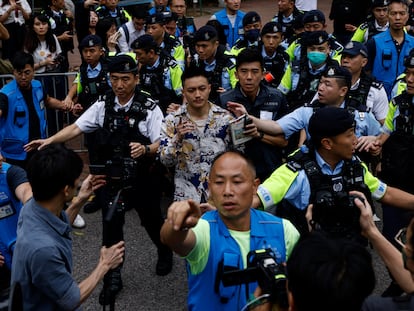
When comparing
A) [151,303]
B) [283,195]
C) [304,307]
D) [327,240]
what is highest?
[327,240]

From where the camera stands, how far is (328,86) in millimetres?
5418

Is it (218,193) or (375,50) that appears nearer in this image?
(218,193)

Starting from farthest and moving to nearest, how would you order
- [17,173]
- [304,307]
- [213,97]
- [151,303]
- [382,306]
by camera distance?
1. [213,97]
2. [151,303]
3. [17,173]
4. [382,306]
5. [304,307]

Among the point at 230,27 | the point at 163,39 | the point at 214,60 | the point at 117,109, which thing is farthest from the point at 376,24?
the point at 117,109

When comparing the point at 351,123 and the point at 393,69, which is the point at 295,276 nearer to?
the point at 351,123

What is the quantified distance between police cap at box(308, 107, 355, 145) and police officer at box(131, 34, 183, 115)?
3.21 meters

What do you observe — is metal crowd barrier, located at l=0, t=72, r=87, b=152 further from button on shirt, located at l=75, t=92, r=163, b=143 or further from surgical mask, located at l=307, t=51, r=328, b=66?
surgical mask, located at l=307, t=51, r=328, b=66

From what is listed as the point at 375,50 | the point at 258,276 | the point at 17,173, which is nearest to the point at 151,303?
the point at 17,173

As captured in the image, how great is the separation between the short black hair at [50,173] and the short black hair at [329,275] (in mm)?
1611

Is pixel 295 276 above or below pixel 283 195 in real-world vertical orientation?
above

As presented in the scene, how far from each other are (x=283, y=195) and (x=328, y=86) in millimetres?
1796

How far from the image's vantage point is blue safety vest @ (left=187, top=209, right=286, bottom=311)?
116 inches

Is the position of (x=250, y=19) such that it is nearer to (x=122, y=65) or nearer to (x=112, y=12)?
(x=112, y=12)

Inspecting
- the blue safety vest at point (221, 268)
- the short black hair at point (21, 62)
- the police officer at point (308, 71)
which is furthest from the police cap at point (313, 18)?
the blue safety vest at point (221, 268)
